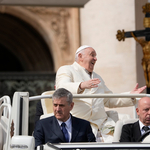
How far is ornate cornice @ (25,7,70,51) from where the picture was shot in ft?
53.0

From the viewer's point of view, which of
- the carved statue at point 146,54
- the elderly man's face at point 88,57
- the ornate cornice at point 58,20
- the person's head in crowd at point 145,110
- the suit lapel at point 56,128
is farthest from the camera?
the ornate cornice at point 58,20

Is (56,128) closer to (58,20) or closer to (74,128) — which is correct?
(74,128)

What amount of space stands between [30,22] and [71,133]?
1275 cm

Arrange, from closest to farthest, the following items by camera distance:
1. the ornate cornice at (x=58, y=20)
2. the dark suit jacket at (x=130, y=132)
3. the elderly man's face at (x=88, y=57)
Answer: the dark suit jacket at (x=130, y=132) → the elderly man's face at (x=88, y=57) → the ornate cornice at (x=58, y=20)

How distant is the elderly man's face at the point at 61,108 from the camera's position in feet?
13.7

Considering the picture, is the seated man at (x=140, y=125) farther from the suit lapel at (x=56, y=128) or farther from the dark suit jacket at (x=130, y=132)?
the suit lapel at (x=56, y=128)

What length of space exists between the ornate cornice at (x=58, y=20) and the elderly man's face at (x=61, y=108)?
11.9m

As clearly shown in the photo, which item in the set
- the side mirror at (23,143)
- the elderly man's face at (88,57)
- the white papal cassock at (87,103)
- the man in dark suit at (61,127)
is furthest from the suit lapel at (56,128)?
the elderly man's face at (88,57)

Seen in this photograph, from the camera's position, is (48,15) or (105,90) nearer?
(105,90)

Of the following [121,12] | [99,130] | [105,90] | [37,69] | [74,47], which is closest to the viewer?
[99,130]

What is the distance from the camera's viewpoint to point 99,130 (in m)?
5.48

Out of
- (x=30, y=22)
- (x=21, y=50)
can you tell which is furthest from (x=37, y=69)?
(x=30, y=22)

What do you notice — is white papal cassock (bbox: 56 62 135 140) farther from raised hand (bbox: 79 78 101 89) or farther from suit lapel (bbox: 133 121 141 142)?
suit lapel (bbox: 133 121 141 142)

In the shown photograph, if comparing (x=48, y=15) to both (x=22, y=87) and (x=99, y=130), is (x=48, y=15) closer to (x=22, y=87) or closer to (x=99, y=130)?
(x=22, y=87)
